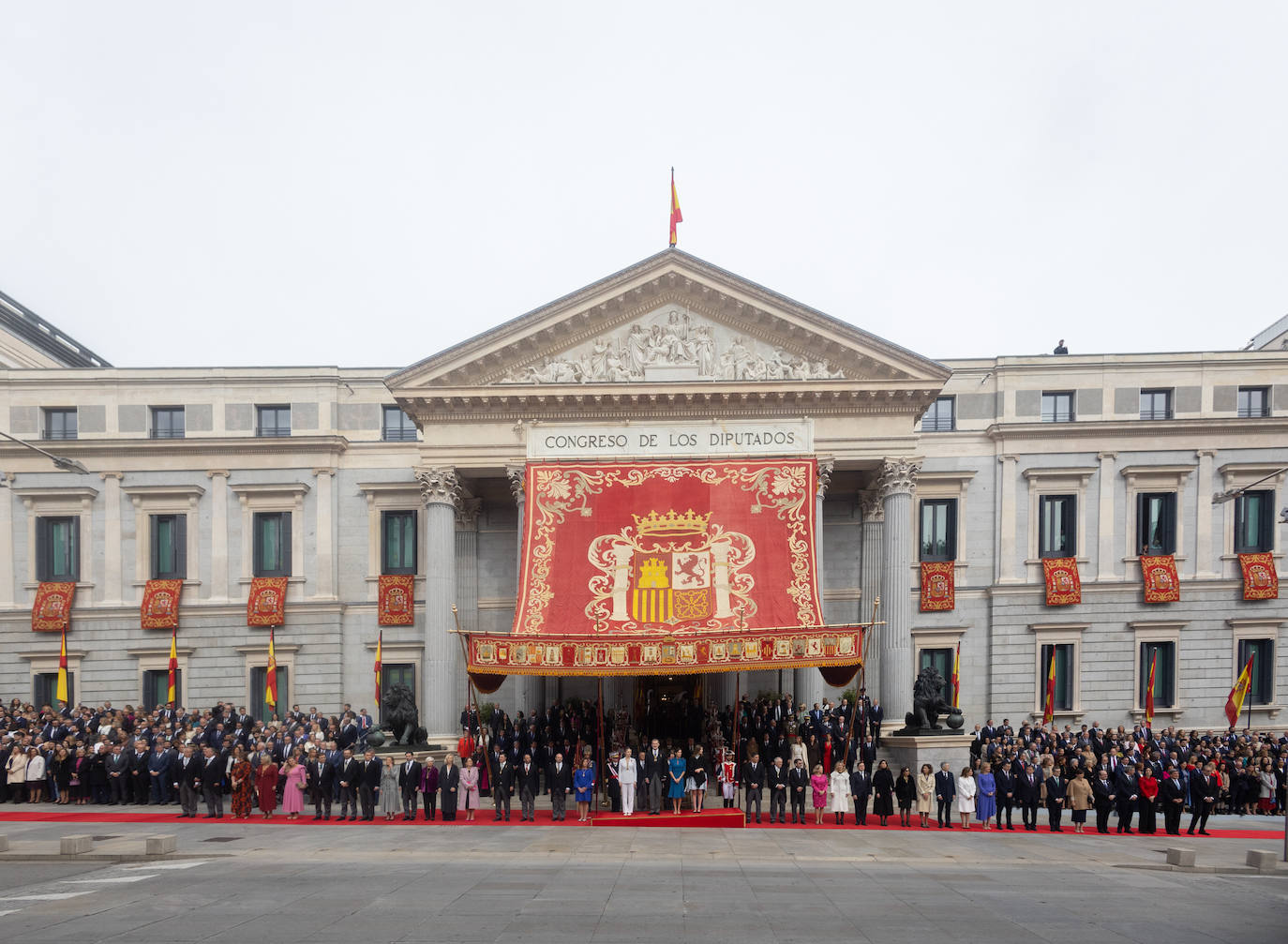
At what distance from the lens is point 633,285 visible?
1227 inches

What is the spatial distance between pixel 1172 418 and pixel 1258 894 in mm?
25862

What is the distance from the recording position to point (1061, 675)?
118 ft

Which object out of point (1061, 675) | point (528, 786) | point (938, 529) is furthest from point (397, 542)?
point (1061, 675)

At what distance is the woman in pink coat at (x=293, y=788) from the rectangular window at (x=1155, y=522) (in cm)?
3203

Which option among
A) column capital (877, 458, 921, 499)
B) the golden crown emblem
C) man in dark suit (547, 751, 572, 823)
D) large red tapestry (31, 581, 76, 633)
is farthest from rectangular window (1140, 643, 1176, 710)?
large red tapestry (31, 581, 76, 633)

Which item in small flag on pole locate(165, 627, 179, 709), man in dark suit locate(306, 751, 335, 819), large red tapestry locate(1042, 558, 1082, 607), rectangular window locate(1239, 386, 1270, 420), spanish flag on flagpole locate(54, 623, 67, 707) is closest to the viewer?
man in dark suit locate(306, 751, 335, 819)

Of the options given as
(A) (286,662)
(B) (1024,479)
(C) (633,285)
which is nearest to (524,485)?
(C) (633,285)

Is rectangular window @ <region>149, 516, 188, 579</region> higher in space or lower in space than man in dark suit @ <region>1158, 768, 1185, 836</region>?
higher

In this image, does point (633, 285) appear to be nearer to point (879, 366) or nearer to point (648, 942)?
point (879, 366)

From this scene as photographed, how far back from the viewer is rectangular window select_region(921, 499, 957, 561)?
36.6 meters

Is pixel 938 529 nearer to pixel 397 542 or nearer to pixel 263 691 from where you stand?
pixel 397 542

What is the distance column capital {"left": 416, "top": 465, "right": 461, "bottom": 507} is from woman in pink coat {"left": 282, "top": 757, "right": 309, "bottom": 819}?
35.6 feet

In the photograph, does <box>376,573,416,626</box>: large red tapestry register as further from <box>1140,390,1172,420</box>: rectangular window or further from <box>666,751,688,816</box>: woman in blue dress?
<box>1140,390,1172,420</box>: rectangular window

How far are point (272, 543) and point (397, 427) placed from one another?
7038mm
